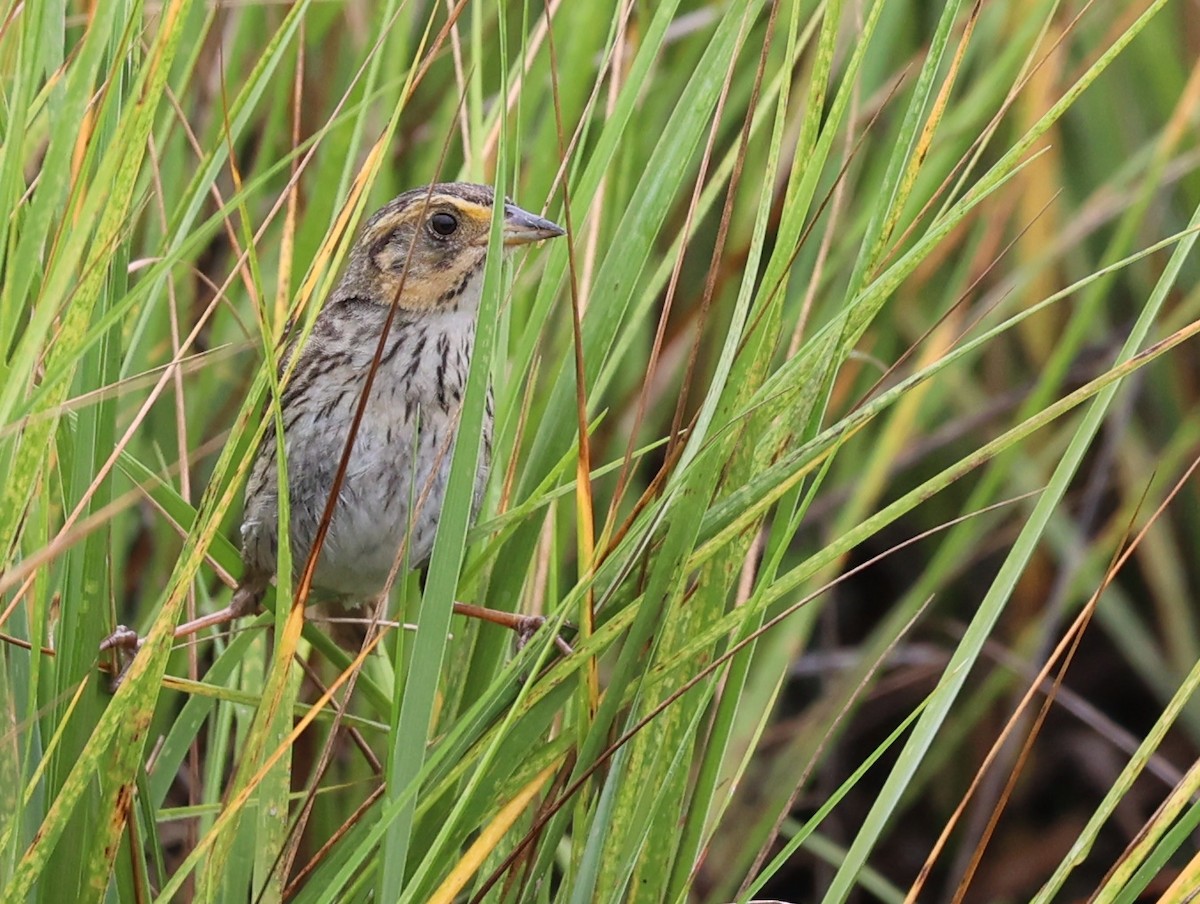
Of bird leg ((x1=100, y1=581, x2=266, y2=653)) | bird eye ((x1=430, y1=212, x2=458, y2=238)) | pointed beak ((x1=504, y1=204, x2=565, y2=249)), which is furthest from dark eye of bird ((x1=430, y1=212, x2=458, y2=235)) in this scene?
bird leg ((x1=100, y1=581, x2=266, y2=653))

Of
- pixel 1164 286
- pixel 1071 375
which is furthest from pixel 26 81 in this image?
pixel 1071 375

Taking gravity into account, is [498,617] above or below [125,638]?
above

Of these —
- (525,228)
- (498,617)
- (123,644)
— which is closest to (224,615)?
(123,644)

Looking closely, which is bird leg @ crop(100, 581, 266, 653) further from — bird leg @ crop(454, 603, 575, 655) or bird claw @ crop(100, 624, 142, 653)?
bird leg @ crop(454, 603, 575, 655)

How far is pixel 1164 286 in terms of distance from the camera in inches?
71.2

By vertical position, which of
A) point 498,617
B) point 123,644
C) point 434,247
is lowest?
point 123,644

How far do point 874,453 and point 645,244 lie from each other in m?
1.54

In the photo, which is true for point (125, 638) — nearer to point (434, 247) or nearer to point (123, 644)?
point (123, 644)

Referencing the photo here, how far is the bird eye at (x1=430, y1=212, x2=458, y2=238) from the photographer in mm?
2627

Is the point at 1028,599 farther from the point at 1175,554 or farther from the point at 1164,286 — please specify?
the point at 1164,286

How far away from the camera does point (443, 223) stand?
264 cm

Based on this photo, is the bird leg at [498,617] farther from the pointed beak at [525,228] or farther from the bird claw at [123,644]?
the pointed beak at [525,228]

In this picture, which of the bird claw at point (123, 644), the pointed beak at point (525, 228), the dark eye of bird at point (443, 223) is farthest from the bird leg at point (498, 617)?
the dark eye of bird at point (443, 223)

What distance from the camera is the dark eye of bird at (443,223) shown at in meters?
2.63
